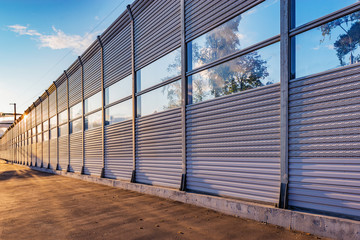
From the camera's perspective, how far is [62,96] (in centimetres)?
2266

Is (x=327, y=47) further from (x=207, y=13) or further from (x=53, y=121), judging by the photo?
→ (x=53, y=121)

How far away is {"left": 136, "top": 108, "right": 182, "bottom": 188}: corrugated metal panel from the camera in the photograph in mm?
9023

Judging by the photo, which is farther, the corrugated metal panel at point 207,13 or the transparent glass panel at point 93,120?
the transparent glass panel at point 93,120

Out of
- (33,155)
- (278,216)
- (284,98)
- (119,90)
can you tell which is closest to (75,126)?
(119,90)

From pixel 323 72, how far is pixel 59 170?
22.5 metres

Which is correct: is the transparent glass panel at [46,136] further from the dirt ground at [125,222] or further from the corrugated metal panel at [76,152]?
the dirt ground at [125,222]

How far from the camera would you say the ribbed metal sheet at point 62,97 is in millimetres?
21897

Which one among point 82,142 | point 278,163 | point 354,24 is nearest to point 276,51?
point 354,24

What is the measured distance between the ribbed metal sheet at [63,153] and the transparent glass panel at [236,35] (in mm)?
15716

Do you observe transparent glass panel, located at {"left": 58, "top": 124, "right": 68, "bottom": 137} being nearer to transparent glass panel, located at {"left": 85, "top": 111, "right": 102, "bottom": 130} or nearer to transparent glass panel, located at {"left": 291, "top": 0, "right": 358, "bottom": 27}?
transparent glass panel, located at {"left": 85, "top": 111, "right": 102, "bottom": 130}

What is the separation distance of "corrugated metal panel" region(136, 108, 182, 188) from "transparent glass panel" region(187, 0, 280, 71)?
78.4 inches

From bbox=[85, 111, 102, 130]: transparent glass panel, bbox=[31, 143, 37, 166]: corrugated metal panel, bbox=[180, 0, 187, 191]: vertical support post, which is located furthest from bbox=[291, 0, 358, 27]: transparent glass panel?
bbox=[31, 143, 37, 166]: corrugated metal panel

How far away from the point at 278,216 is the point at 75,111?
17.0m

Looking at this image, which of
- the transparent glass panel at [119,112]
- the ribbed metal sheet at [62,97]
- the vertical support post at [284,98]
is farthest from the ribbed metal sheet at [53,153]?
the vertical support post at [284,98]
